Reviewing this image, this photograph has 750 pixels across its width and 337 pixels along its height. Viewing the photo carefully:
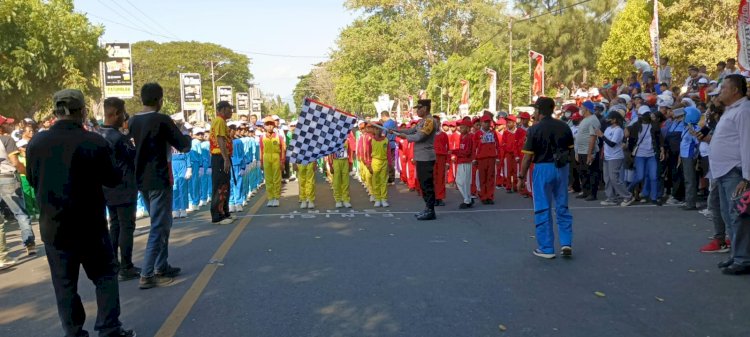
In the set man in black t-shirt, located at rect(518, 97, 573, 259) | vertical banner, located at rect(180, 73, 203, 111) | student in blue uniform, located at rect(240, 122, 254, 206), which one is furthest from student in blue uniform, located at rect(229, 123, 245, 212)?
vertical banner, located at rect(180, 73, 203, 111)

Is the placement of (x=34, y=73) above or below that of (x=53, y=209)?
above

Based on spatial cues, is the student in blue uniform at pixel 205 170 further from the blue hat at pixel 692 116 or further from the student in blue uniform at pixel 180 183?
the blue hat at pixel 692 116

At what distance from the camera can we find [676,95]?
1661 centimetres

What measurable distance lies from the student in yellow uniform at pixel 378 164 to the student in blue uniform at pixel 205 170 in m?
3.39

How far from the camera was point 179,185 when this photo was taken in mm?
11883

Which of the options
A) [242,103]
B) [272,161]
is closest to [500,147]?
[272,161]

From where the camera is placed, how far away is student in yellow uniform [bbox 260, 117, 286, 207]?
Answer: 12617mm

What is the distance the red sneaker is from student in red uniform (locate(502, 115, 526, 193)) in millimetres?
7045

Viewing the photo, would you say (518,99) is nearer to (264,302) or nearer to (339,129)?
(339,129)

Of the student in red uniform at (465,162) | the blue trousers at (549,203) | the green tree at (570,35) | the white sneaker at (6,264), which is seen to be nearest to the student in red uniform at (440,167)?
the student in red uniform at (465,162)

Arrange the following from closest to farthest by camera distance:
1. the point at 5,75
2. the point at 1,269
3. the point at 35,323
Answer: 1. the point at 35,323
2. the point at 1,269
3. the point at 5,75

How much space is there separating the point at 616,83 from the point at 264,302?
727 inches

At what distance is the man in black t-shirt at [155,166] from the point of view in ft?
20.9

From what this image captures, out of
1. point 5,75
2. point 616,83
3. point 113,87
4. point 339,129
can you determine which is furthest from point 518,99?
point 339,129
